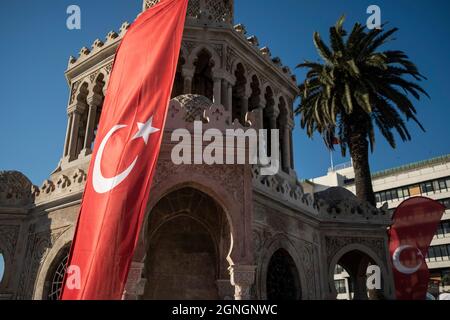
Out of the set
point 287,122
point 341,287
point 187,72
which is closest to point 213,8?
point 187,72

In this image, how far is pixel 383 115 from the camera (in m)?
20.5

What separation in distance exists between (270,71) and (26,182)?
10.8 meters

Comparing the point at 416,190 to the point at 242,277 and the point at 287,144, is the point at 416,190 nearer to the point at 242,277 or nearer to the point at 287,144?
the point at 287,144

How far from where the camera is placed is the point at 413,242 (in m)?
14.4

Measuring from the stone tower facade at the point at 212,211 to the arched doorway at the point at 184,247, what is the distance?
29 mm

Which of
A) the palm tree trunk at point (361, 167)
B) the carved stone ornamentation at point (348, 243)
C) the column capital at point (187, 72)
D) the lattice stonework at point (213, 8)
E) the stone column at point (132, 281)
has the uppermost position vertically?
the lattice stonework at point (213, 8)

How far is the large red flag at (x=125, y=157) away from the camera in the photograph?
668 centimetres

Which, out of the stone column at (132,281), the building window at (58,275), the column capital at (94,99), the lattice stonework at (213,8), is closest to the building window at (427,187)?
the lattice stonework at (213,8)

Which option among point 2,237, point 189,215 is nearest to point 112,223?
point 189,215

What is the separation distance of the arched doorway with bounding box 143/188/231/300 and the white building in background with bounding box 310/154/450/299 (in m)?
37.4

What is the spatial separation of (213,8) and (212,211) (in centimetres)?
1018

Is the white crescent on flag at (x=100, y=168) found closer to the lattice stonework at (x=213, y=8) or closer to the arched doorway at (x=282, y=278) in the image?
the arched doorway at (x=282, y=278)
